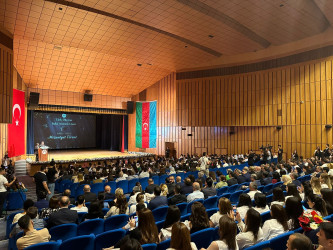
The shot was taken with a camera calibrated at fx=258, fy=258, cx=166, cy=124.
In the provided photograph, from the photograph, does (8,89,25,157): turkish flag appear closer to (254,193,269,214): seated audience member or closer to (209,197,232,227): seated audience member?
(209,197,232,227): seated audience member

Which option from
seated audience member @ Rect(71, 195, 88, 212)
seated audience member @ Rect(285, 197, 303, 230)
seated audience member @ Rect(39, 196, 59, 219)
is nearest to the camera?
seated audience member @ Rect(285, 197, 303, 230)

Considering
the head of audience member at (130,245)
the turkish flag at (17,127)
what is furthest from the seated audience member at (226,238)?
the turkish flag at (17,127)

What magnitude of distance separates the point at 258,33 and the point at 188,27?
4641 millimetres

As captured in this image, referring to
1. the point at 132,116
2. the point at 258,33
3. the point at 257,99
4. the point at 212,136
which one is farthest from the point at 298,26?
the point at 132,116

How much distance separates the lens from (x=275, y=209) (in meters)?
3.28

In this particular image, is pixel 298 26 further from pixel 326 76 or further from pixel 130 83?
pixel 130 83

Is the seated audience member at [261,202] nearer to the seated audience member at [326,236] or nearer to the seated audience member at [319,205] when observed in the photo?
the seated audience member at [319,205]

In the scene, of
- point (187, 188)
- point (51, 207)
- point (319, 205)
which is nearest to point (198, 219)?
point (319, 205)

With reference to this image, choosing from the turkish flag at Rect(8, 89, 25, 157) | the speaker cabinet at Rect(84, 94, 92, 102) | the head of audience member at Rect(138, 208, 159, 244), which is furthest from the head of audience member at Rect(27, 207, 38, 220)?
the speaker cabinet at Rect(84, 94, 92, 102)

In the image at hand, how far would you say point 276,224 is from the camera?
3242mm

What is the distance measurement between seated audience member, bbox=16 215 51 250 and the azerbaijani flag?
19.9m

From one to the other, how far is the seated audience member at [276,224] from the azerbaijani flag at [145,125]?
795 inches

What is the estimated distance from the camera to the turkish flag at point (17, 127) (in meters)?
16.5

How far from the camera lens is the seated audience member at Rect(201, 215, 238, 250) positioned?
263 cm
